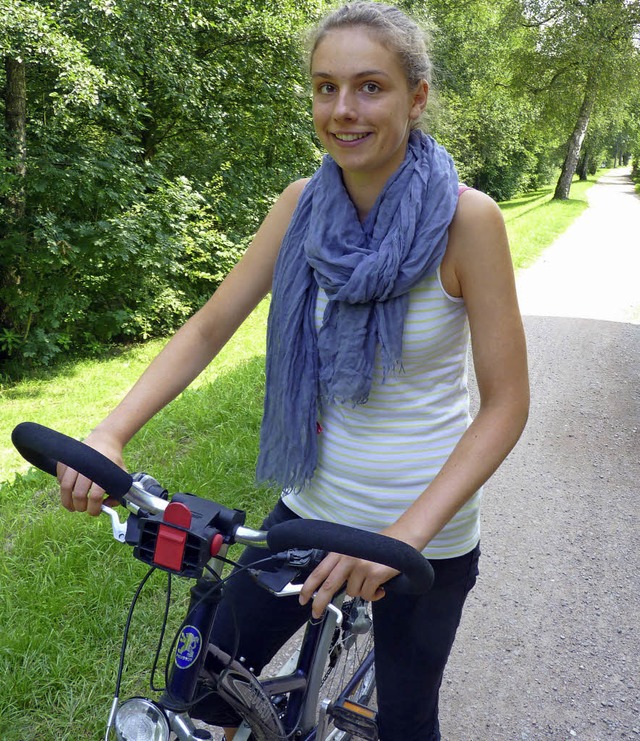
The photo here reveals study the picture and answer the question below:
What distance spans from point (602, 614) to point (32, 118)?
885 centimetres

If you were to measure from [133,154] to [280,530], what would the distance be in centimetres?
960

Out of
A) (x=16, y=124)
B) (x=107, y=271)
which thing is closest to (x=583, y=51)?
(x=107, y=271)

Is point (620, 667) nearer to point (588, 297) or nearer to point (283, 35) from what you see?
point (588, 297)

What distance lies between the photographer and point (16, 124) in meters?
8.80

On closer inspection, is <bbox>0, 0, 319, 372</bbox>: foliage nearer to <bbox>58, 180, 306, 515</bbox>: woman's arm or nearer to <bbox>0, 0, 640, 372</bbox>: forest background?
<bbox>0, 0, 640, 372</bbox>: forest background

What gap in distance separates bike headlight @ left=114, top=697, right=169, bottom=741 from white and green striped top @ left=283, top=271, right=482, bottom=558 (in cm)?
62

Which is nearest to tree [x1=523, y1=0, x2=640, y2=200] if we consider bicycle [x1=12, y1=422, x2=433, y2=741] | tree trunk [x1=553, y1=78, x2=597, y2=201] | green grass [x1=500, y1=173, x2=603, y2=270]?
tree trunk [x1=553, y1=78, x2=597, y2=201]

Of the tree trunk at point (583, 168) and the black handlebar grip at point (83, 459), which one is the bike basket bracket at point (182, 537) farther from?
the tree trunk at point (583, 168)

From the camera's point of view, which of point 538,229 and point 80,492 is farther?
point 538,229

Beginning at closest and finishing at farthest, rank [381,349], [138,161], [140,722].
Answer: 1. [140,722]
2. [381,349]
3. [138,161]

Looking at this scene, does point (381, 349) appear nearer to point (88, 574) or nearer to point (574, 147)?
point (88, 574)

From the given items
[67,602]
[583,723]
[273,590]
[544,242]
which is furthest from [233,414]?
[544,242]

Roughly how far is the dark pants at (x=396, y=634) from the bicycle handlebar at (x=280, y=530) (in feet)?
1.78

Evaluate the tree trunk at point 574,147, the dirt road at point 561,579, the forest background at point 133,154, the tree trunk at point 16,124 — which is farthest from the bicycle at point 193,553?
the tree trunk at point 574,147
